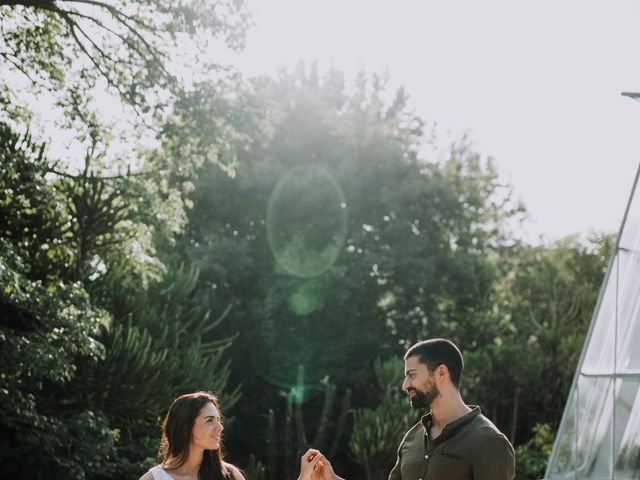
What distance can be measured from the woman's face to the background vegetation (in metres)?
7.88

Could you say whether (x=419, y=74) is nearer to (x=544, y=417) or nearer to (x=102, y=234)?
(x=544, y=417)

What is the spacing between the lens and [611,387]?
1098cm

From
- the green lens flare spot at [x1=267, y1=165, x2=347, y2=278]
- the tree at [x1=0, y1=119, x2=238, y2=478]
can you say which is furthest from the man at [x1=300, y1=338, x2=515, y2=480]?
the green lens flare spot at [x1=267, y1=165, x2=347, y2=278]

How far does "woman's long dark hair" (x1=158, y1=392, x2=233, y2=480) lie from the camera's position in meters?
4.99

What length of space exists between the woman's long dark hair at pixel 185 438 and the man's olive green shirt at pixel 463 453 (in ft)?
3.85

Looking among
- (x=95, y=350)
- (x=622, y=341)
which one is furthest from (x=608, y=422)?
(x=95, y=350)

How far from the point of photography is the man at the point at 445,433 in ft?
12.9

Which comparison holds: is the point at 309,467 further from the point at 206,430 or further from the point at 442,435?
the point at 442,435

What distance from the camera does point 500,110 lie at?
31.4m

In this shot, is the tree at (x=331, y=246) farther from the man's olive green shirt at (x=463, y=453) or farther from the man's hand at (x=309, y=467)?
Result: the man's olive green shirt at (x=463, y=453)

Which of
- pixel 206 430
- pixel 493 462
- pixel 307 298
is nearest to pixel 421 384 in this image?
pixel 493 462

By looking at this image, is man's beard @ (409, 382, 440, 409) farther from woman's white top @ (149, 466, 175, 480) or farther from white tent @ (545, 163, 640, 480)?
white tent @ (545, 163, 640, 480)

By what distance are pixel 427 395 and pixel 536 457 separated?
63.8 ft

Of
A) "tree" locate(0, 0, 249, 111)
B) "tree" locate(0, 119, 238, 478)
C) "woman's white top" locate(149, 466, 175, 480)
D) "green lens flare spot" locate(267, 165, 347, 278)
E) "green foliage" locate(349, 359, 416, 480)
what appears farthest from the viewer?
"green lens flare spot" locate(267, 165, 347, 278)
